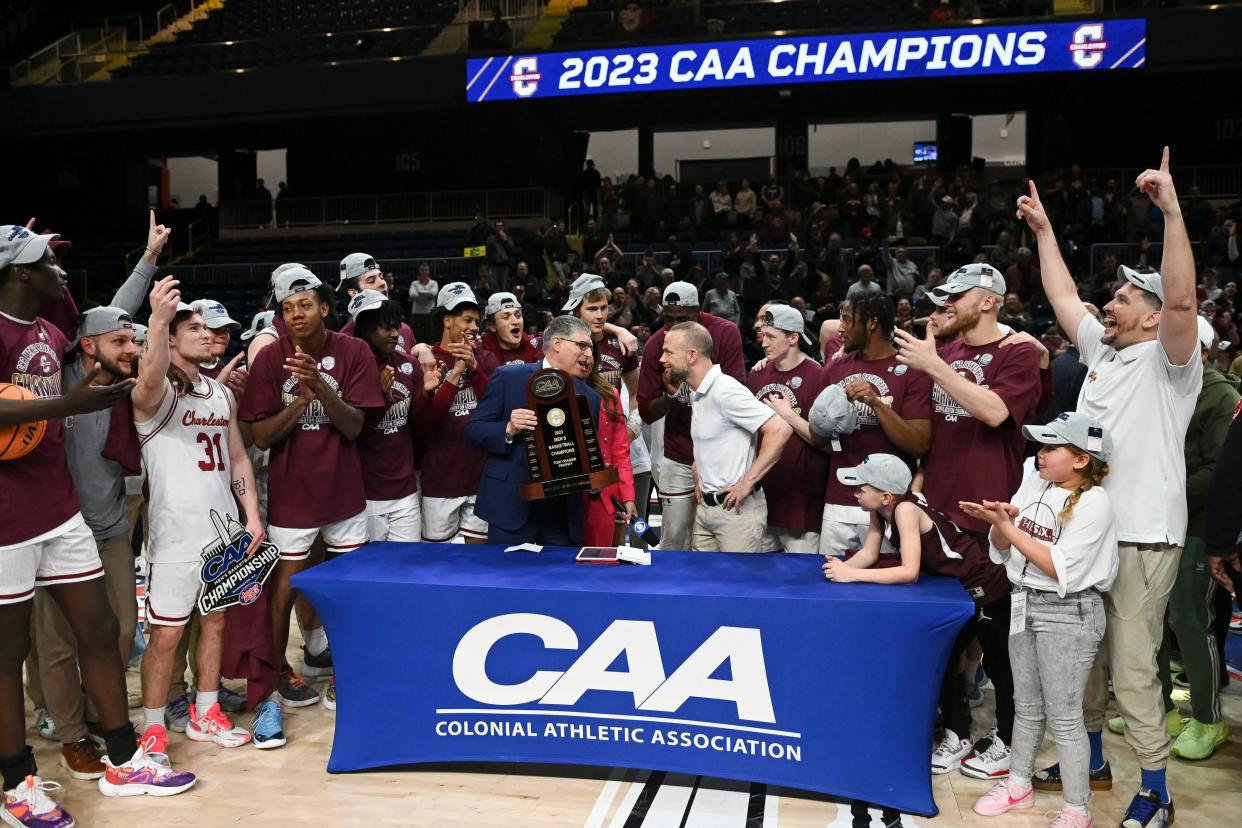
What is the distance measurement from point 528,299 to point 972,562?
10500mm

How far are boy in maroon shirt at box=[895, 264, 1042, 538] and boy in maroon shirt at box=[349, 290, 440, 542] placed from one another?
2.34 meters

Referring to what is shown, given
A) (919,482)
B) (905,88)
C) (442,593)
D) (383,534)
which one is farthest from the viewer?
(905,88)

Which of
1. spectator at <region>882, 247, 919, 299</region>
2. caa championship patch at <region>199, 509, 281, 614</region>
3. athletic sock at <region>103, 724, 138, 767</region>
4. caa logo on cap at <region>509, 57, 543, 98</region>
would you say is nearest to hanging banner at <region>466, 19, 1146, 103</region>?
caa logo on cap at <region>509, 57, 543, 98</region>

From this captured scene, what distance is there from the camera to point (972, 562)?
13.6 ft

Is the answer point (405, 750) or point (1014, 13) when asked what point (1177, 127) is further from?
point (405, 750)

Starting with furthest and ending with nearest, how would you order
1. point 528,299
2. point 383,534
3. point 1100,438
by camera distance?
point 528,299 < point 383,534 < point 1100,438

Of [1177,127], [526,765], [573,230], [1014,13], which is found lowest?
[526,765]

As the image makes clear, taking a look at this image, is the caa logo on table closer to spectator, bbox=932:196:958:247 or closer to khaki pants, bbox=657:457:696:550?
khaki pants, bbox=657:457:696:550

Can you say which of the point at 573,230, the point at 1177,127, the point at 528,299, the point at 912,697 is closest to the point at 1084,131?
the point at 1177,127

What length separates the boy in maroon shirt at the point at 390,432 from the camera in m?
5.20

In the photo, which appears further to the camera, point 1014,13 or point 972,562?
point 1014,13

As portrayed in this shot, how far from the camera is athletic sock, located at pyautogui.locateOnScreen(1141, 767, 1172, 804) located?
3760 millimetres

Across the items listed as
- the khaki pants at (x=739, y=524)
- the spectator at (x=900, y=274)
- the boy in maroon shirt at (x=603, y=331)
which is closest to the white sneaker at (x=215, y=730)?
the khaki pants at (x=739, y=524)

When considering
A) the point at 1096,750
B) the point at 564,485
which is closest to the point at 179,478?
the point at 564,485
